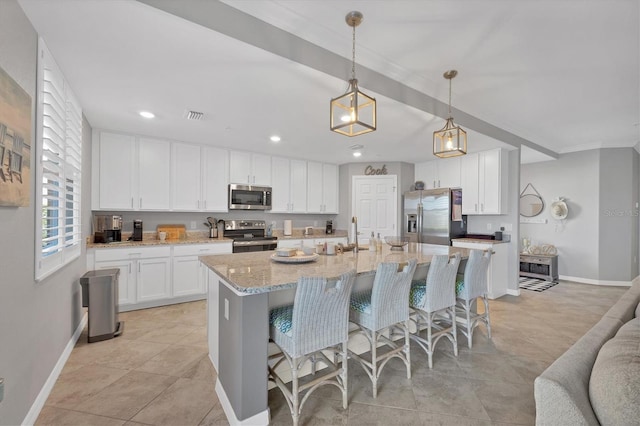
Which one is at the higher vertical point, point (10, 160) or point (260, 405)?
point (10, 160)

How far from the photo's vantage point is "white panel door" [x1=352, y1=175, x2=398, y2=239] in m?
5.64

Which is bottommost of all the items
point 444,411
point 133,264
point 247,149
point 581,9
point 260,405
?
point 444,411

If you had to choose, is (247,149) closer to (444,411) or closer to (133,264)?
(133,264)

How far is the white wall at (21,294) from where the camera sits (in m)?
1.45

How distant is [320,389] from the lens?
6.81 feet

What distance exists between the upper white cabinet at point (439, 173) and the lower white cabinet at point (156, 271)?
4.00m

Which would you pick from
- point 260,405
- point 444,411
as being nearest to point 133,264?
point 260,405

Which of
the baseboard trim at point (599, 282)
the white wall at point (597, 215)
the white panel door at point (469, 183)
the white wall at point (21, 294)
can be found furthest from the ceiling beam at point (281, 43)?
the baseboard trim at point (599, 282)

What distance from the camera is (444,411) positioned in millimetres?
1859

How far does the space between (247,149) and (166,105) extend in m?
1.90

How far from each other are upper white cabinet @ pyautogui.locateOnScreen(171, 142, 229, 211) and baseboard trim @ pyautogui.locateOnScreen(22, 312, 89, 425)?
2.06 m

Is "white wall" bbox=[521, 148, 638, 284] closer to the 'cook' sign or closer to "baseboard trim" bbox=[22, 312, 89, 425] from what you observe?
the 'cook' sign

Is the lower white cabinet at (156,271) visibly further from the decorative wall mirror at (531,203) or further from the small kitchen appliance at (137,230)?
the decorative wall mirror at (531,203)

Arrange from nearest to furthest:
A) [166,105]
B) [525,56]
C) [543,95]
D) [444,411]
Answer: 1. [444,411]
2. [525,56]
3. [166,105]
4. [543,95]
